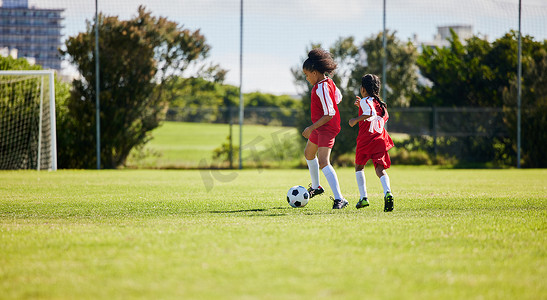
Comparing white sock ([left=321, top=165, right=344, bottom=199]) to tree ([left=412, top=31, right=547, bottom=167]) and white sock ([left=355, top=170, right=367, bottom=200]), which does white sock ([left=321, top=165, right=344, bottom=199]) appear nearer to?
white sock ([left=355, top=170, right=367, bottom=200])

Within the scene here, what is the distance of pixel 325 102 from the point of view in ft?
22.4

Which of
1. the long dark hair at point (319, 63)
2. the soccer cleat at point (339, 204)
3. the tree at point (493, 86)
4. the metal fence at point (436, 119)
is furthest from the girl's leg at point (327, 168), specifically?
the tree at point (493, 86)

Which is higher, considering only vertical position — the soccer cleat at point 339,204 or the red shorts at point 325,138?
the red shorts at point 325,138

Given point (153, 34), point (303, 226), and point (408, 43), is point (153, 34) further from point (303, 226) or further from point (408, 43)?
point (303, 226)

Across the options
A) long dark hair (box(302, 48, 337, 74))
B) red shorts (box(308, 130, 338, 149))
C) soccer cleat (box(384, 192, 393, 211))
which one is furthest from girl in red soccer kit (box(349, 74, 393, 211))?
long dark hair (box(302, 48, 337, 74))

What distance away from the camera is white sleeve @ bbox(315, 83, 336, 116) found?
22.3 feet

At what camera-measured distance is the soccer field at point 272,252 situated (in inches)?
117

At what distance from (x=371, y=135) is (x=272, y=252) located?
333cm

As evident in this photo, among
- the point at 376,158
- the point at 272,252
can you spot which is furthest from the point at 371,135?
the point at 272,252

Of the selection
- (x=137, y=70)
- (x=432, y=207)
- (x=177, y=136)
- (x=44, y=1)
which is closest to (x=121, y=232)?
(x=432, y=207)

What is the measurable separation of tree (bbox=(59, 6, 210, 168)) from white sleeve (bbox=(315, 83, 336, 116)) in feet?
40.9

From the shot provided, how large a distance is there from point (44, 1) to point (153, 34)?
381 centimetres

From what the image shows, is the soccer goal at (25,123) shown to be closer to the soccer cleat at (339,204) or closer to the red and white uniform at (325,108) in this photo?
the red and white uniform at (325,108)

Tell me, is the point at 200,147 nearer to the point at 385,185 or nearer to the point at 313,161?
the point at 313,161
